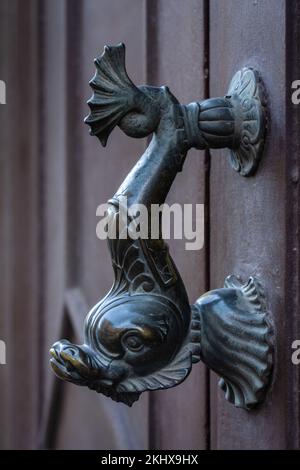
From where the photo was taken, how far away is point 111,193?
0.92m

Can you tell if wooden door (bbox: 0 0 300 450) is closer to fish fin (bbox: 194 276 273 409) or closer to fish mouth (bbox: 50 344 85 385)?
fish fin (bbox: 194 276 273 409)

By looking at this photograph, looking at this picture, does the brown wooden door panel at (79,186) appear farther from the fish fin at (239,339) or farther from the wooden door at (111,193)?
the fish fin at (239,339)

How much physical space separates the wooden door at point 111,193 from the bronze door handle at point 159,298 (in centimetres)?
2

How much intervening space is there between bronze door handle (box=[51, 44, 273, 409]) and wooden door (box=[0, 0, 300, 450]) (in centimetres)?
2

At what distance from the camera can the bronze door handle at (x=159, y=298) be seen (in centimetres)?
40

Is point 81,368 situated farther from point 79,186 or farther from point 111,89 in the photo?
point 79,186

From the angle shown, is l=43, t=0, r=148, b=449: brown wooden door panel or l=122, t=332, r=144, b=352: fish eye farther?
l=43, t=0, r=148, b=449: brown wooden door panel

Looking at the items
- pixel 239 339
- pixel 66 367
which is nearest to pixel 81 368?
pixel 66 367

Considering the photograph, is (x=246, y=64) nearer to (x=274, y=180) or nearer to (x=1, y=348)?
(x=274, y=180)

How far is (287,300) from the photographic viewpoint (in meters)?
0.44

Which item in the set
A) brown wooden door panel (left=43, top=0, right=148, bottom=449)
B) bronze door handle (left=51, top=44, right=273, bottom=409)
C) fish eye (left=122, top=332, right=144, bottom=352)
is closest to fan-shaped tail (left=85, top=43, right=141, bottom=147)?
bronze door handle (left=51, top=44, right=273, bottom=409)

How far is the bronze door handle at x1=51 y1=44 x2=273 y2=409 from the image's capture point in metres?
0.40

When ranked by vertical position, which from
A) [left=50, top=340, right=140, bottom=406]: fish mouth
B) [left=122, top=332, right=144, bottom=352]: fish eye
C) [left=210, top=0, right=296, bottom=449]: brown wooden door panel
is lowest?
[left=50, top=340, right=140, bottom=406]: fish mouth

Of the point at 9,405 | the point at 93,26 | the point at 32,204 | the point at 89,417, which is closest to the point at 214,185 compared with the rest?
the point at 93,26
